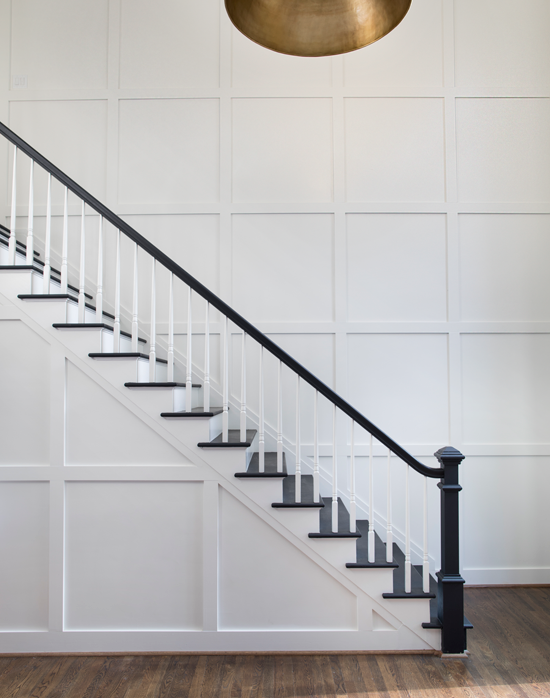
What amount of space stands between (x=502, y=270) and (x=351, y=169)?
1392 mm

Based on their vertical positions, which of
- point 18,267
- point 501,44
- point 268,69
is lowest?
point 18,267

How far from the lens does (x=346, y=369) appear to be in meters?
3.24

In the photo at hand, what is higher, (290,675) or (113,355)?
(113,355)

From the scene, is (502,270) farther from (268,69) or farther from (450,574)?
(268,69)

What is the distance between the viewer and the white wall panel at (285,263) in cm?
327

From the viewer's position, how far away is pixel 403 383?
10.7 feet

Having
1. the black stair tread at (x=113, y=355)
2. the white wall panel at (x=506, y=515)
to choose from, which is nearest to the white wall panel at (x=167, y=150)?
the black stair tread at (x=113, y=355)

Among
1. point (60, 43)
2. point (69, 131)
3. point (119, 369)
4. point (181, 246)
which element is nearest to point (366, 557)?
point (119, 369)

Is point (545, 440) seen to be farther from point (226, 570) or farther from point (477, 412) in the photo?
point (226, 570)

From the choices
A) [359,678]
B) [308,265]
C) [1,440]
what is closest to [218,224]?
[308,265]

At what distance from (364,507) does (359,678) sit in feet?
3.81

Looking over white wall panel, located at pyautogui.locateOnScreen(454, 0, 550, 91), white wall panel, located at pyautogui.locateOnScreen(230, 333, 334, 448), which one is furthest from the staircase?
white wall panel, located at pyautogui.locateOnScreen(454, 0, 550, 91)

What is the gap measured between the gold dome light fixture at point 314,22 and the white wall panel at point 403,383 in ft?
7.21

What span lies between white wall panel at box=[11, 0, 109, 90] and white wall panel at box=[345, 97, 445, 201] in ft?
6.49
